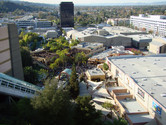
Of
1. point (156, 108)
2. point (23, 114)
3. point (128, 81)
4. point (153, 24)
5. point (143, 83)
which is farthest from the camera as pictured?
point (153, 24)

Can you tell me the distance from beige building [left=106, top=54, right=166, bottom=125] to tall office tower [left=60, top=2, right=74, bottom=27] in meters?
35.8

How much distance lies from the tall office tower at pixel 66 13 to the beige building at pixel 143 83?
35.8m

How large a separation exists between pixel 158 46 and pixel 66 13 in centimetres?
3080

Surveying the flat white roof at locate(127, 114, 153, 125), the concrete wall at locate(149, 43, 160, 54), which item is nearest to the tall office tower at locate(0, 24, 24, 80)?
the flat white roof at locate(127, 114, 153, 125)

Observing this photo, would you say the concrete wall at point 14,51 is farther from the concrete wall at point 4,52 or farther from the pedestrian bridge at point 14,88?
the pedestrian bridge at point 14,88

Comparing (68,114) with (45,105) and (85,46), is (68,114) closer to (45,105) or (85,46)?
(45,105)

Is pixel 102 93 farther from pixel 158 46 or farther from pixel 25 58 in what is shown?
pixel 158 46

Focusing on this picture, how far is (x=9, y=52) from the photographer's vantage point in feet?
39.2

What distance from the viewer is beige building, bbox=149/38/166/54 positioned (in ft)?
89.8

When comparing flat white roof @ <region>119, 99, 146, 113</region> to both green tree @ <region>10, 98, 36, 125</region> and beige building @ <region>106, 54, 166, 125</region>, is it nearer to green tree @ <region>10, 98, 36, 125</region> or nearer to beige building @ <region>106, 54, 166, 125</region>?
beige building @ <region>106, 54, 166, 125</region>

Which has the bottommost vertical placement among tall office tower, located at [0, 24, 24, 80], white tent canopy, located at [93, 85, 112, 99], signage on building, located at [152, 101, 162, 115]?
white tent canopy, located at [93, 85, 112, 99]

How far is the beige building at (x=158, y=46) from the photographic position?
27359 mm

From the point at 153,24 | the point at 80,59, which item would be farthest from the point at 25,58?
the point at 153,24

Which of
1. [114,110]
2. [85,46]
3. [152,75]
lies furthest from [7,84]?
[85,46]
